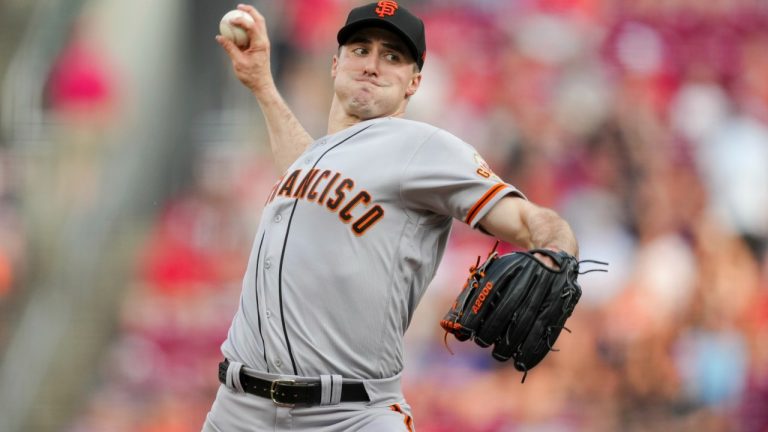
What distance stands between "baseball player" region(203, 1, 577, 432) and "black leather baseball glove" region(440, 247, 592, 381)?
0.66 feet

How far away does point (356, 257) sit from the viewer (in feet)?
10.3

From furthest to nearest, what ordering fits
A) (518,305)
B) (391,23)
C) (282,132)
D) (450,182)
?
(282,132) → (391,23) → (450,182) → (518,305)

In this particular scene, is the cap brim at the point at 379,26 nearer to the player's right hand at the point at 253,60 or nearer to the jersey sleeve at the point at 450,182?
the jersey sleeve at the point at 450,182

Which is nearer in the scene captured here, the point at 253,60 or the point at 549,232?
the point at 549,232

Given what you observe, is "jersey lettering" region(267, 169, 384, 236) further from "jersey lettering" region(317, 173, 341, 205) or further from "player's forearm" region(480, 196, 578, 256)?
"player's forearm" region(480, 196, 578, 256)

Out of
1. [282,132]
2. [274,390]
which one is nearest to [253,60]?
[282,132]

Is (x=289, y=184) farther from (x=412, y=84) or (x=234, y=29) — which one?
(x=234, y=29)

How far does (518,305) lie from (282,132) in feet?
4.54

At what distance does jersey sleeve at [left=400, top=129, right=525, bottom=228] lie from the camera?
300 centimetres

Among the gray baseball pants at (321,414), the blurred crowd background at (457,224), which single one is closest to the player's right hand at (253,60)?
the gray baseball pants at (321,414)

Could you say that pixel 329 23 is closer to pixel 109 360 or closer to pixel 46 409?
pixel 109 360

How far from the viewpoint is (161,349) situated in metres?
7.21

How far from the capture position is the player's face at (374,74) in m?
3.43

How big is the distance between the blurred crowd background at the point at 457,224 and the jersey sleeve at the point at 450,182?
13.5ft
